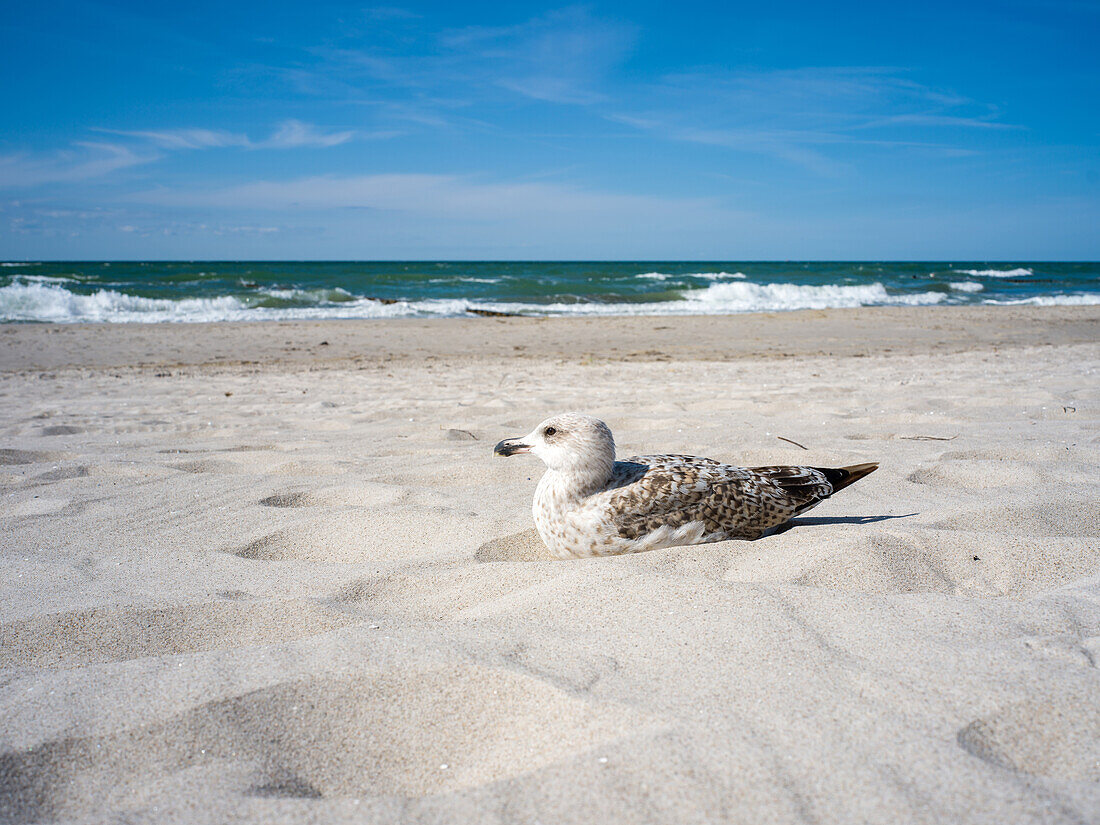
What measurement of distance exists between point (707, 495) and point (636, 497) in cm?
28

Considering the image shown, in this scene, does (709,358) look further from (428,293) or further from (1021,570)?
(428,293)

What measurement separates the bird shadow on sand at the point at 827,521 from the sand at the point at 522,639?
0.05 meters

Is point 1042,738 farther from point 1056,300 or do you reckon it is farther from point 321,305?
point 1056,300

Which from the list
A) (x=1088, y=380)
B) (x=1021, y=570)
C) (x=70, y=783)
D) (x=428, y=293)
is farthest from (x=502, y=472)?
(x=428, y=293)

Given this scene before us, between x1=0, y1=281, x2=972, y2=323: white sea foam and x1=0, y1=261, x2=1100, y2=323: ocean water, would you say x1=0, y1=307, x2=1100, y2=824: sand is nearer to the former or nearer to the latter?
x1=0, y1=281, x2=972, y2=323: white sea foam

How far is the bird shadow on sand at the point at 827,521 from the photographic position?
9.76 ft

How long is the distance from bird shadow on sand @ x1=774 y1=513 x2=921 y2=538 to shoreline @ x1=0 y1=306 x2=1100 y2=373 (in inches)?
299

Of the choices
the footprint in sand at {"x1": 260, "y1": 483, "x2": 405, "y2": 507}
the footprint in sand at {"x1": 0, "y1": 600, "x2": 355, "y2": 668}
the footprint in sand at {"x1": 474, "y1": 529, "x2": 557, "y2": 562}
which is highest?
the footprint in sand at {"x1": 0, "y1": 600, "x2": 355, "y2": 668}

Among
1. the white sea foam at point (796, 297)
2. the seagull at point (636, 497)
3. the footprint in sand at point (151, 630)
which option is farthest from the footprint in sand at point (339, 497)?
the white sea foam at point (796, 297)

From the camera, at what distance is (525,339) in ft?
44.9

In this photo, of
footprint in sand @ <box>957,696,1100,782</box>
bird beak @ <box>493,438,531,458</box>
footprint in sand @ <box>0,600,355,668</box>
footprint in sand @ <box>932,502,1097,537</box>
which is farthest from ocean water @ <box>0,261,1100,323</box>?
footprint in sand @ <box>957,696,1100,782</box>

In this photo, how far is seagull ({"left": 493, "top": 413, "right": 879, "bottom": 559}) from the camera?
8.75ft

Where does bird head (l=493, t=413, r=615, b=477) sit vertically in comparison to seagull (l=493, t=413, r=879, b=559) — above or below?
above

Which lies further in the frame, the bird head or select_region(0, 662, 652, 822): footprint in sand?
the bird head
